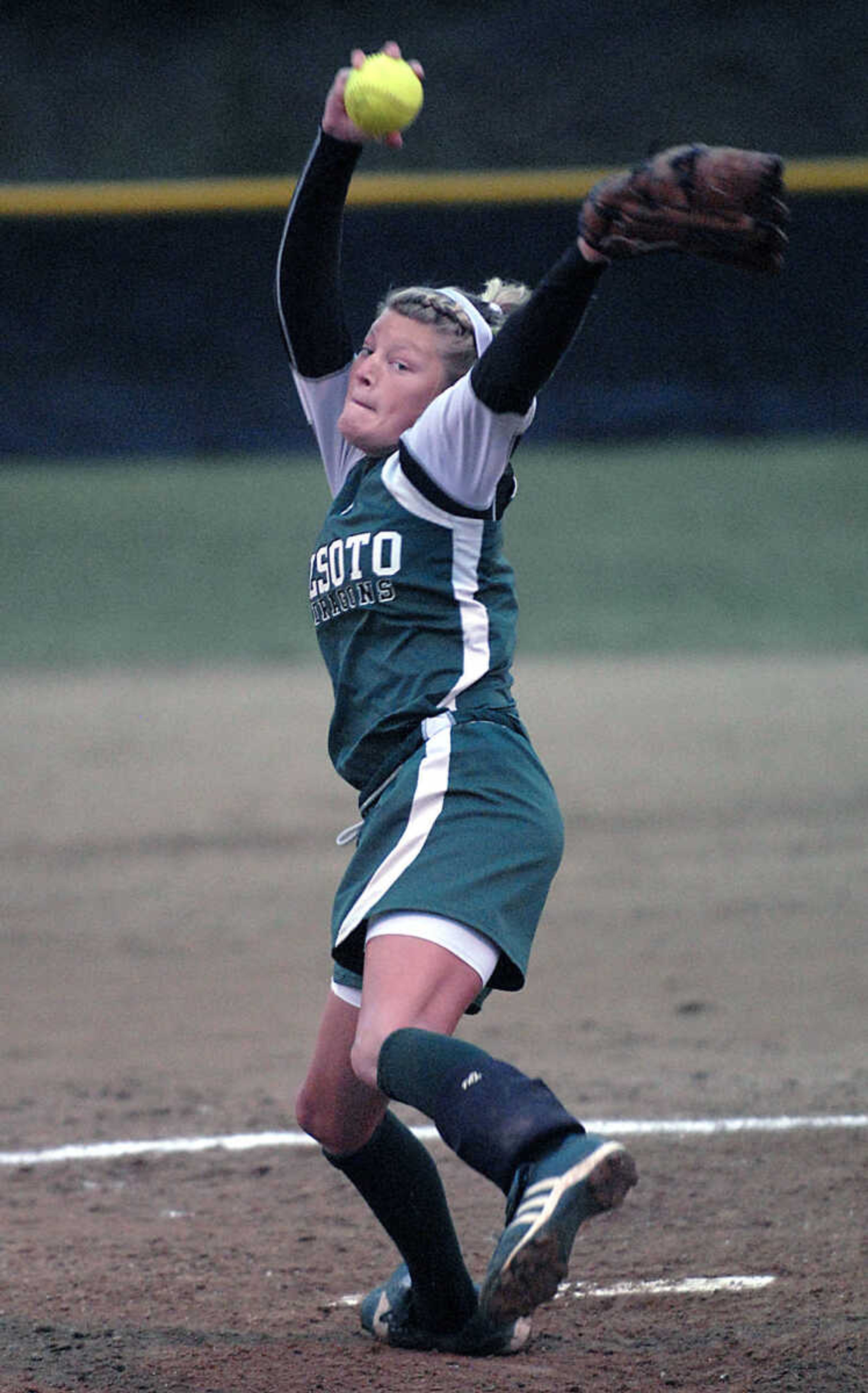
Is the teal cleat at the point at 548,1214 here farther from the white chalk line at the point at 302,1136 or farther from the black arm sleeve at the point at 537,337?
the white chalk line at the point at 302,1136

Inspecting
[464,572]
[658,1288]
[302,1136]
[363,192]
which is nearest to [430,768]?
[464,572]

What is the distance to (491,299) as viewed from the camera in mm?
2445

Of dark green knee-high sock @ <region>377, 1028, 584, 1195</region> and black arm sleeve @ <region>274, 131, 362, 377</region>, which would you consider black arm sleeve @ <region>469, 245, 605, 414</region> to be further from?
dark green knee-high sock @ <region>377, 1028, 584, 1195</region>

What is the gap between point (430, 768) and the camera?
7.06ft

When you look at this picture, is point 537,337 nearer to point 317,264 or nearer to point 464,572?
point 464,572

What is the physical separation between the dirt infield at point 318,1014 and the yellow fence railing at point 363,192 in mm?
2436

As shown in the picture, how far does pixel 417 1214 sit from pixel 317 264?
138 cm

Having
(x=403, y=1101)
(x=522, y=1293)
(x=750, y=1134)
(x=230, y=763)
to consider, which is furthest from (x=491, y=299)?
(x=230, y=763)

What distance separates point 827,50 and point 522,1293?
11.3 meters

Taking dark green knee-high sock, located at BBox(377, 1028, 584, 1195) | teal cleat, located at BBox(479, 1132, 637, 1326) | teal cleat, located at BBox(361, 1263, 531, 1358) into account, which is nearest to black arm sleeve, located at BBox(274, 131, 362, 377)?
dark green knee-high sock, located at BBox(377, 1028, 584, 1195)

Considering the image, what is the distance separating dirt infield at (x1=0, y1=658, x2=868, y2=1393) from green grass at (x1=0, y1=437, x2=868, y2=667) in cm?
67

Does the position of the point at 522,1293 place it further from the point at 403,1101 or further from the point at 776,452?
the point at 776,452

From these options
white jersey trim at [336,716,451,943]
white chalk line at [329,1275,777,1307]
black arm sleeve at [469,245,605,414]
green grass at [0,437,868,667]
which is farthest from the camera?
green grass at [0,437,868,667]

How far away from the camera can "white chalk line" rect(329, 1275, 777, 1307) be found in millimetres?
2744
